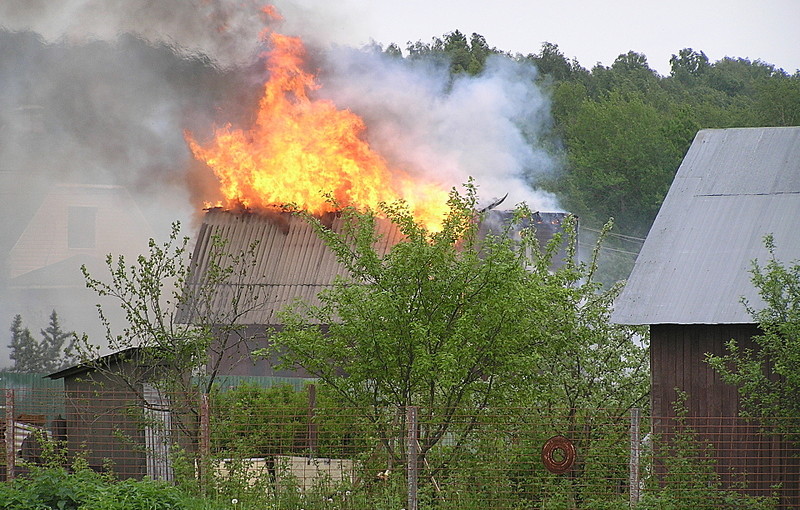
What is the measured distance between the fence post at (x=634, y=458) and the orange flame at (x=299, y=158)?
12.3m

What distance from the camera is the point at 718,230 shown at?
632 inches

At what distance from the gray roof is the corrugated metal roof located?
962 centimetres

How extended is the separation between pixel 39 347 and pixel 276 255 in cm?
937

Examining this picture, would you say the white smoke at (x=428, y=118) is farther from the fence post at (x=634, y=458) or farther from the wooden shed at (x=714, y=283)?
the fence post at (x=634, y=458)

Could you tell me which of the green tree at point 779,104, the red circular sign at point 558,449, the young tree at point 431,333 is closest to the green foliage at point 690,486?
the red circular sign at point 558,449

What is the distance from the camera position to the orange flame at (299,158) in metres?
25.6

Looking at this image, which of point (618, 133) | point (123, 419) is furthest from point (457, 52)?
point (123, 419)

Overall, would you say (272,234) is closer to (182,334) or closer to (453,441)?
(182,334)

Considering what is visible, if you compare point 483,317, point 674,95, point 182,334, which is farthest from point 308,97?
point 674,95

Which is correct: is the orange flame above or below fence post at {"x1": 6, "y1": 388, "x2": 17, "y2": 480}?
above

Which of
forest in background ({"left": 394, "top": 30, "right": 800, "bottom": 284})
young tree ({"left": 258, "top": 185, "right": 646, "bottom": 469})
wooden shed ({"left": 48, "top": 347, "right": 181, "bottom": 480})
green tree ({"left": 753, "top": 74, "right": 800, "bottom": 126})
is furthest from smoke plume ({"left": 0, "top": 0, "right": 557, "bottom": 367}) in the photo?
green tree ({"left": 753, "top": 74, "right": 800, "bottom": 126})

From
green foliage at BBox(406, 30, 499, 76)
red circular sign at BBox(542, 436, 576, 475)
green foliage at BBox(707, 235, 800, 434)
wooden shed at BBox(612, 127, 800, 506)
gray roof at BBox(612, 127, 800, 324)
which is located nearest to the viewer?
green foliage at BBox(707, 235, 800, 434)

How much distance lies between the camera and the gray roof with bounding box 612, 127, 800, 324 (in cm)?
1510

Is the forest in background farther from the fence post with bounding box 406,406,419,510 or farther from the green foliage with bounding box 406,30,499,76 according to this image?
the fence post with bounding box 406,406,419,510
